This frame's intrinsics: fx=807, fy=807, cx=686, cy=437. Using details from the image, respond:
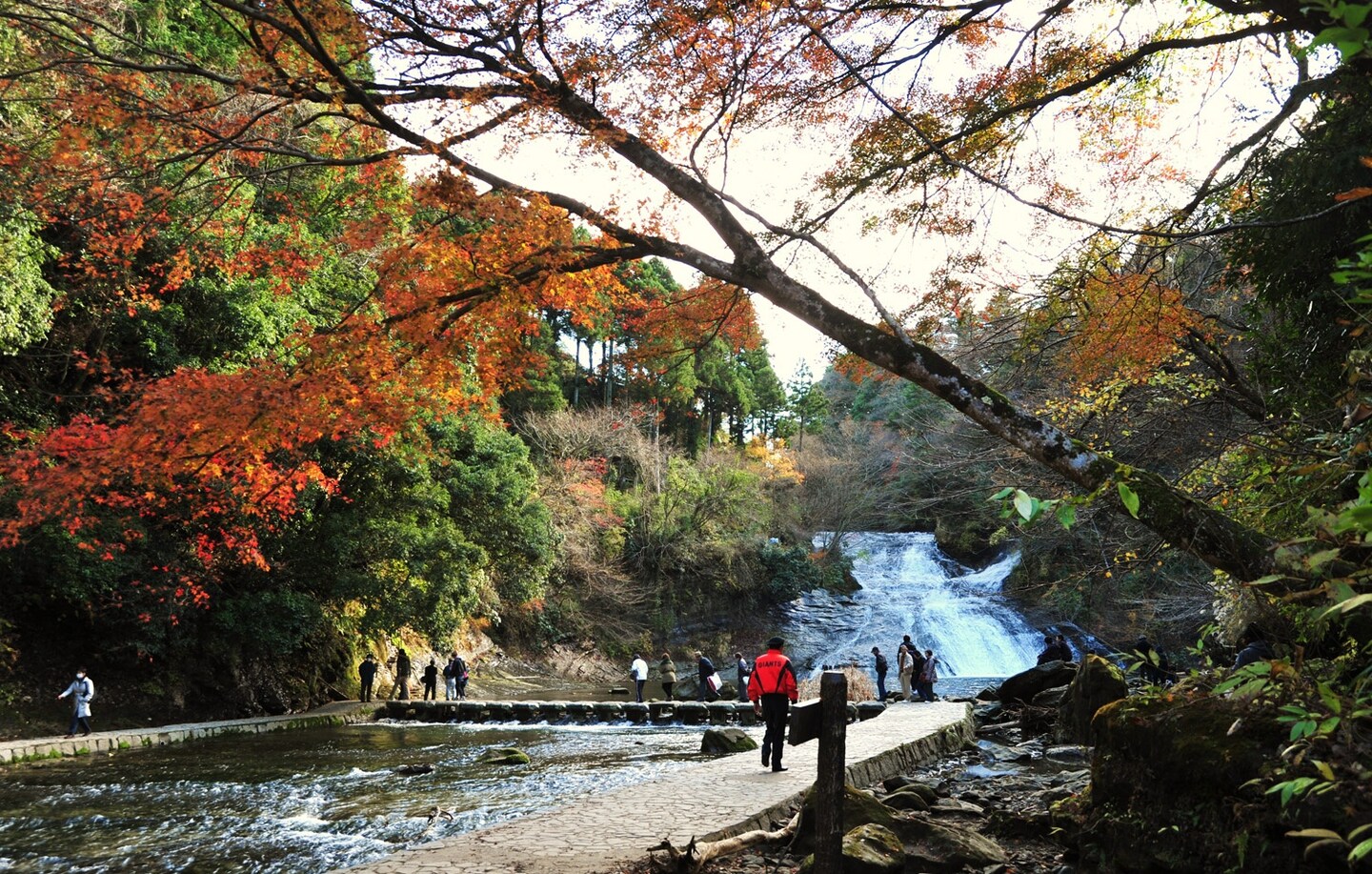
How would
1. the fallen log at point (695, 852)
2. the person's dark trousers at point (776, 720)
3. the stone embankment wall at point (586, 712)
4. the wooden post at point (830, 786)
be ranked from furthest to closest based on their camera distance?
1. the stone embankment wall at point (586, 712)
2. the person's dark trousers at point (776, 720)
3. the fallen log at point (695, 852)
4. the wooden post at point (830, 786)

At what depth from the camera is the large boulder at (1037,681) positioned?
14117 millimetres

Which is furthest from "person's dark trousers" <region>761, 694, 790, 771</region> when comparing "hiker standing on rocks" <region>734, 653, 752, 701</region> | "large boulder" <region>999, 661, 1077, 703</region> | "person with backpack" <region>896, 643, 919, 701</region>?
"person with backpack" <region>896, 643, 919, 701</region>

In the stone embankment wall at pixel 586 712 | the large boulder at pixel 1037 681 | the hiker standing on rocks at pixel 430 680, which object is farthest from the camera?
the hiker standing on rocks at pixel 430 680

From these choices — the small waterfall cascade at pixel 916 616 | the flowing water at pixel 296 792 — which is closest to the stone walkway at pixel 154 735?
the flowing water at pixel 296 792

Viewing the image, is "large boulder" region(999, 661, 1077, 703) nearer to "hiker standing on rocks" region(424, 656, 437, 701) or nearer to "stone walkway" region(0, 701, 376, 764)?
"hiker standing on rocks" region(424, 656, 437, 701)

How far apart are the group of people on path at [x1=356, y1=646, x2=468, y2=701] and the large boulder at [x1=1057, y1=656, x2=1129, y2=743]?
Result: 42.0ft

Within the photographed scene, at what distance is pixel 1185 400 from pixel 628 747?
29.4 feet

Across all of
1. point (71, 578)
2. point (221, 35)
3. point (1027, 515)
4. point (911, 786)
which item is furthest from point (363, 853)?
point (221, 35)

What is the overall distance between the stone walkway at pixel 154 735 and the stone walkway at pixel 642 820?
845 centimetres

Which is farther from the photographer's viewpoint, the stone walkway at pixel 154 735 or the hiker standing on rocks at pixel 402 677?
the hiker standing on rocks at pixel 402 677

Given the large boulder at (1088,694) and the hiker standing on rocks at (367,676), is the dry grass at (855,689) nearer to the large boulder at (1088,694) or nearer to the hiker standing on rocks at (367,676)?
the large boulder at (1088,694)

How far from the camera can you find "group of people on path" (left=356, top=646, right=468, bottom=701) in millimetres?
17984

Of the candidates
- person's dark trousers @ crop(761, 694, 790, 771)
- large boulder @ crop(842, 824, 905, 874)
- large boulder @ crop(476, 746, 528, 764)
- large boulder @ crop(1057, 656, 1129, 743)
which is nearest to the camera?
large boulder @ crop(842, 824, 905, 874)

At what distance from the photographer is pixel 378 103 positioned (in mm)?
5852
